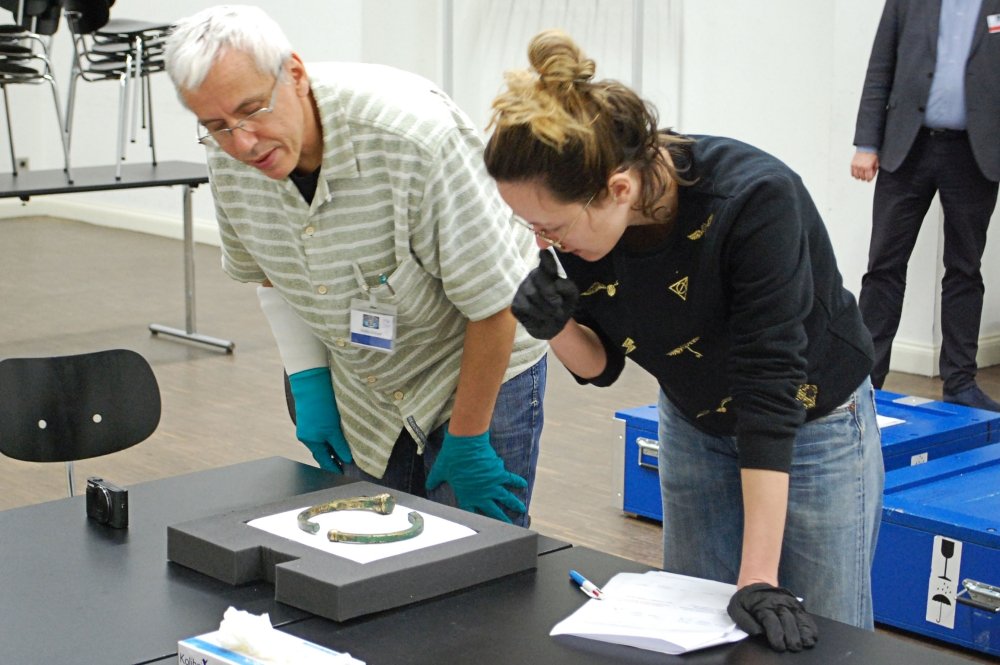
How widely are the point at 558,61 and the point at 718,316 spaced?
332 mm

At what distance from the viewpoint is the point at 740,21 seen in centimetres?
534

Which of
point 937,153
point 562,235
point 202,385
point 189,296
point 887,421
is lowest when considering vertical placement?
point 202,385

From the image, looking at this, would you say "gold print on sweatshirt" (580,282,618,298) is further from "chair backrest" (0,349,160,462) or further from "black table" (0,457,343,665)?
"chair backrest" (0,349,160,462)

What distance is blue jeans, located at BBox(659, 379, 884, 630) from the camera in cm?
155

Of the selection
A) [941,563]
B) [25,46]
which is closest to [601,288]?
[941,563]

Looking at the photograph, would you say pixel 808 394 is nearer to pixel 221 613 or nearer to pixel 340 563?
pixel 340 563

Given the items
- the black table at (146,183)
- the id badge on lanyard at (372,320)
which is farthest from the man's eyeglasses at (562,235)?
the black table at (146,183)

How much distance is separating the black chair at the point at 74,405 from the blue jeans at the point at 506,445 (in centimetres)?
61

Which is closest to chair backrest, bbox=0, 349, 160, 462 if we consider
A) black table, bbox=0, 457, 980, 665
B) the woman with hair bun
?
black table, bbox=0, 457, 980, 665

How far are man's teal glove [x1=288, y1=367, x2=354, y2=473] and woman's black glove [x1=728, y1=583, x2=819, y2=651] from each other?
822mm

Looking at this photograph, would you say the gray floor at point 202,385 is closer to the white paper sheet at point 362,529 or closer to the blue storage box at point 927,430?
the blue storage box at point 927,430

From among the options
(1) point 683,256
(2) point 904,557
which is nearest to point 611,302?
(1) point 683,256

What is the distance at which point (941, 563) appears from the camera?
2.62 m

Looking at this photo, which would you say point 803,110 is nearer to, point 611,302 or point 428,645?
point 611,302
